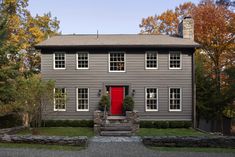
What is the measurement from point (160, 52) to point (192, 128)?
6.19m

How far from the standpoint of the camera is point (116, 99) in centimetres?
1739

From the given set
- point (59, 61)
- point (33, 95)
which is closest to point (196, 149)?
point (33, 95)

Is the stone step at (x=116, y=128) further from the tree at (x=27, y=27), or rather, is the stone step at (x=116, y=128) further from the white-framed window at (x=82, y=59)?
the tree at (x=27, y=27)

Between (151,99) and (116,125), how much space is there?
3948mm

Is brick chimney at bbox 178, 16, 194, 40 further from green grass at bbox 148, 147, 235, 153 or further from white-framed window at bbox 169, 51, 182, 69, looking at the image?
green grass at bbox 148, 147, 235, 153

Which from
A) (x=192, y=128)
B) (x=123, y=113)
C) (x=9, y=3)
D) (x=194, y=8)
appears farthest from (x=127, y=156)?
(x=194, y=8)

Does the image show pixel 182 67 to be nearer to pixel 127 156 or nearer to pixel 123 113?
pixel 123 113

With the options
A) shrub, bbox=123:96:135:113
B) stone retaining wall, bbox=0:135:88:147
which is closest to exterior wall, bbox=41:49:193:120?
shrub, bbox=123:96:135:113

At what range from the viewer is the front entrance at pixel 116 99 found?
57.0 feet

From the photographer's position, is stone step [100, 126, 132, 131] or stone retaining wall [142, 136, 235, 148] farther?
stone step [100, 126, 132, 131]

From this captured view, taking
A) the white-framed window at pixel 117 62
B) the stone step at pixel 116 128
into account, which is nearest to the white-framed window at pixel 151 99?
the white-framed window at pixel 117 62

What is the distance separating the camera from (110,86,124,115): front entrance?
1736 cm

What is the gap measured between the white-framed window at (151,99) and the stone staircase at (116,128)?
2699 mm

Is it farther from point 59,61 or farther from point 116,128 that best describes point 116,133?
point 59,61
